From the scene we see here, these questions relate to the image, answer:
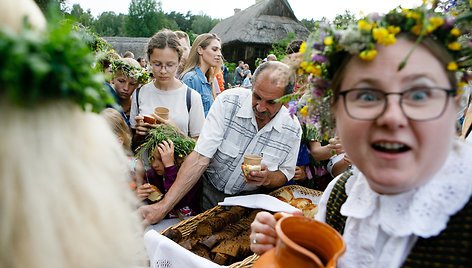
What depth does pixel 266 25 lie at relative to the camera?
2091cm

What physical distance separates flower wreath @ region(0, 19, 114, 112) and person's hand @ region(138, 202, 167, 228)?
1.90 meters

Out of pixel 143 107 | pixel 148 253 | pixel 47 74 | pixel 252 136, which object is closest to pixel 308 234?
pixel 47 74

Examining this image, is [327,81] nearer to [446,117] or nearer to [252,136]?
[446,117]

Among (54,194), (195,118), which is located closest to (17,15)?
(54,194)

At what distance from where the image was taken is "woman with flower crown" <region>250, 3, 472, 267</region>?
0.85m

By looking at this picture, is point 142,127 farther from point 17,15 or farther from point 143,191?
point 17,15

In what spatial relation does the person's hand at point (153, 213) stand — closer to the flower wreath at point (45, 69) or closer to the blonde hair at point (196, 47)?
the flower wreath at point (45, 69)

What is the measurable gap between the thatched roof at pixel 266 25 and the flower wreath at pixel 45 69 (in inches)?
812

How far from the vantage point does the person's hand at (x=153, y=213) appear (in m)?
A: 2.29

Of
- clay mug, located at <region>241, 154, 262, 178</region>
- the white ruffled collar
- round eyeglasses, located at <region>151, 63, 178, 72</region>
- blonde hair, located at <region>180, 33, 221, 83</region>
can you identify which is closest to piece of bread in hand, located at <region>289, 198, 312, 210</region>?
clay mug, located at <region>241, 154, 262, 178</region>

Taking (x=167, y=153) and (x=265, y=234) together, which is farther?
(x=167, y=153)

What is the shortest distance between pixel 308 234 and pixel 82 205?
77 cm

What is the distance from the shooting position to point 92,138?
574 millimetres

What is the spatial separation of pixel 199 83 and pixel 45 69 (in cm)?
359
